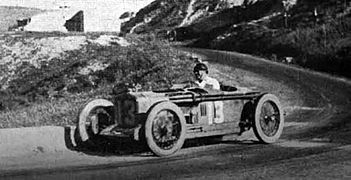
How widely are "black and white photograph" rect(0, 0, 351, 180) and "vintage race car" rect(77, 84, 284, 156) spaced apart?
0.06ft

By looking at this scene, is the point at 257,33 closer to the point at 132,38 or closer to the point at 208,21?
the point at 132,38

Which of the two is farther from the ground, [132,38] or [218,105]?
[132,38]

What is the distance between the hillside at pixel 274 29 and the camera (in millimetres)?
27125

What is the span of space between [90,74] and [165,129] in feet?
48.4

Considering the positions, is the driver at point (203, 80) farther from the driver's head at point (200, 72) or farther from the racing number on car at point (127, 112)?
the racing number on car at point (127, 112)

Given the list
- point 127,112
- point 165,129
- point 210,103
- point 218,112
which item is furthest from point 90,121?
point 218,112

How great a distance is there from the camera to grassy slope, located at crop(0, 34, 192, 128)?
62.8 ft

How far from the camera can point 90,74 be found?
23.4 m

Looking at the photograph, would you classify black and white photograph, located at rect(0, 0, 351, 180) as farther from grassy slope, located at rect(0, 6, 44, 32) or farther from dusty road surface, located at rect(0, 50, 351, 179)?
grassy slope, located at rect(0, 6, 44, 32)

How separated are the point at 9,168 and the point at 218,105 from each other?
3508mm

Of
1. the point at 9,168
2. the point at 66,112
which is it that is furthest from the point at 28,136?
the point at 66,112

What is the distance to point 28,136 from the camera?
9.47 meters

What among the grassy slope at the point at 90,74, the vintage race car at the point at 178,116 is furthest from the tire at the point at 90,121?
the grassy slope at the point at 90,74

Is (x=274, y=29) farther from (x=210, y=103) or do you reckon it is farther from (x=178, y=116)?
(x=178, y=116)
